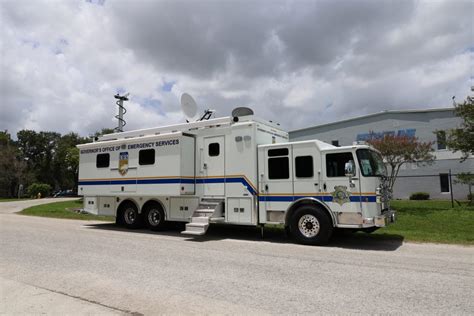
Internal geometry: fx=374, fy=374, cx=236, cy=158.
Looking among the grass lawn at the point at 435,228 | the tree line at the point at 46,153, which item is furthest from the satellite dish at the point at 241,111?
the tree line at the point at 46,153

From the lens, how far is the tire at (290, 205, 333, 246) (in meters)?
9.77

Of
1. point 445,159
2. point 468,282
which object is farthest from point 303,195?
point 445,159

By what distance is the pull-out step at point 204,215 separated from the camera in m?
11.2

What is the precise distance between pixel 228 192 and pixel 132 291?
6.07 meters

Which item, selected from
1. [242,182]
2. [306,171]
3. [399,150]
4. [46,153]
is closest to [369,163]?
[306,171]

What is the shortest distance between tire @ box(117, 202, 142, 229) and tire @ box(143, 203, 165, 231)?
36 cm

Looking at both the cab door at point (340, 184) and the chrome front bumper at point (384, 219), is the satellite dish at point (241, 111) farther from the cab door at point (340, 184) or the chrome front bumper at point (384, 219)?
the chrome front bumper at point (384, 219)

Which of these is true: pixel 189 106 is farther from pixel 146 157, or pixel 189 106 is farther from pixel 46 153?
pixel 46 153

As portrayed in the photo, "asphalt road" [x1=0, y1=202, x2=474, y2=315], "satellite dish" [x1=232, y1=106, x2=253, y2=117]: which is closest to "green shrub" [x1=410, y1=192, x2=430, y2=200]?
"asphalt road" [x1=0, y1=202, x2=474, y2=315]

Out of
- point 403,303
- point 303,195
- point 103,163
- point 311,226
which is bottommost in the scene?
point 403,303

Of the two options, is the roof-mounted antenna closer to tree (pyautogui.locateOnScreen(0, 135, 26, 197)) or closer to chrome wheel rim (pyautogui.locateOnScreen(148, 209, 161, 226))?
chrome wheel rim (pyautogui.locateOnScreen(148, 209, 161, 226))

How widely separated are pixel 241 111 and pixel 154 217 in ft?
16.1

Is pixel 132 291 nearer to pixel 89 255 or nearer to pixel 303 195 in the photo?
pixel 89 255

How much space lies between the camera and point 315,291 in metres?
5.66
